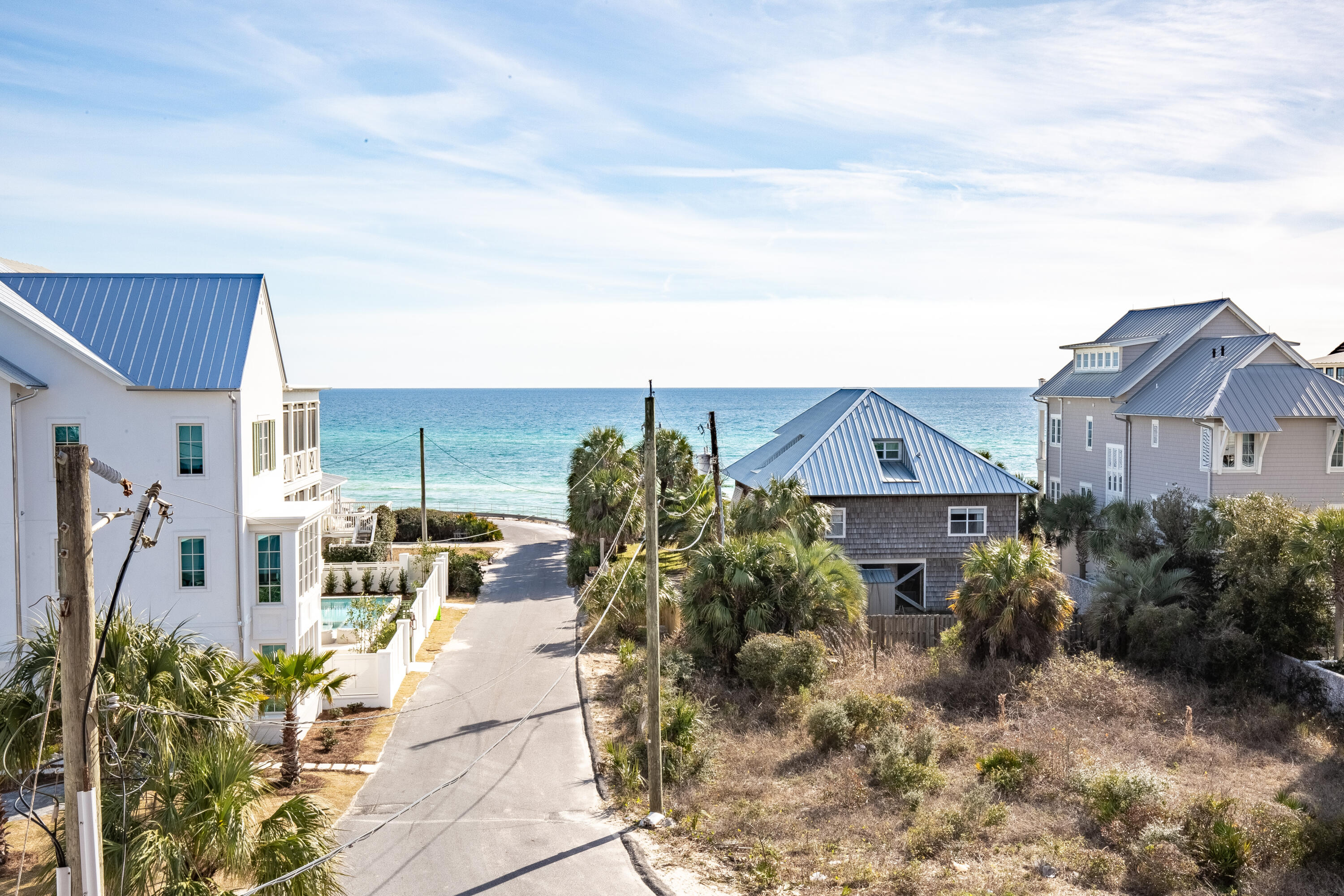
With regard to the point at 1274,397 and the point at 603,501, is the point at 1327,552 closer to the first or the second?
the point at 1274,397

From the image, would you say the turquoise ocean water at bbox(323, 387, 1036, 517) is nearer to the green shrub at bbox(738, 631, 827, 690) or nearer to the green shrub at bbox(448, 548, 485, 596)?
the green shrub at bbox(448, 548, 485, 596)

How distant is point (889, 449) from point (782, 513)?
6.73m

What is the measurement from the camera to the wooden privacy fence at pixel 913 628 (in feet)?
91.9

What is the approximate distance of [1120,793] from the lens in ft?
49.4

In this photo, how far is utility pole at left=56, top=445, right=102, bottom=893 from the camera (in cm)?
816

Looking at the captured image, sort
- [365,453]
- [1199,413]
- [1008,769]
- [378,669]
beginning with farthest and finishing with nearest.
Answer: [365,453]
[1199,413]
[378,669]
[1008,769]

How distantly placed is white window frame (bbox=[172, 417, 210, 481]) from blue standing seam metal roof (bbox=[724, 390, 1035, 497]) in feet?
60.3

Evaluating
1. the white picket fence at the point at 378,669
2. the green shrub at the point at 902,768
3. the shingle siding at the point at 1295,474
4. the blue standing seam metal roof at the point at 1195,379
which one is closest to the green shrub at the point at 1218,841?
the green shrub at the point at 902,768

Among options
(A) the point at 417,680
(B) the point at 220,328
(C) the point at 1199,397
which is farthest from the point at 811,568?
(C) the point at 1199,397

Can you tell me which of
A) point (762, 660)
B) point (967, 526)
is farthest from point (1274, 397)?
point (762, 660)

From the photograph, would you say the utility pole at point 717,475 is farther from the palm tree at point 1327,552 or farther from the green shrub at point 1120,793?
the palm tree at point 1327,552

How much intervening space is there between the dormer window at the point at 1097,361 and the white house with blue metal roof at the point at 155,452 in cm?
3474

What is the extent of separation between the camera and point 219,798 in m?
10.6

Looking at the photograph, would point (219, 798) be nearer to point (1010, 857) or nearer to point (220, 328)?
point (1010, 857)
